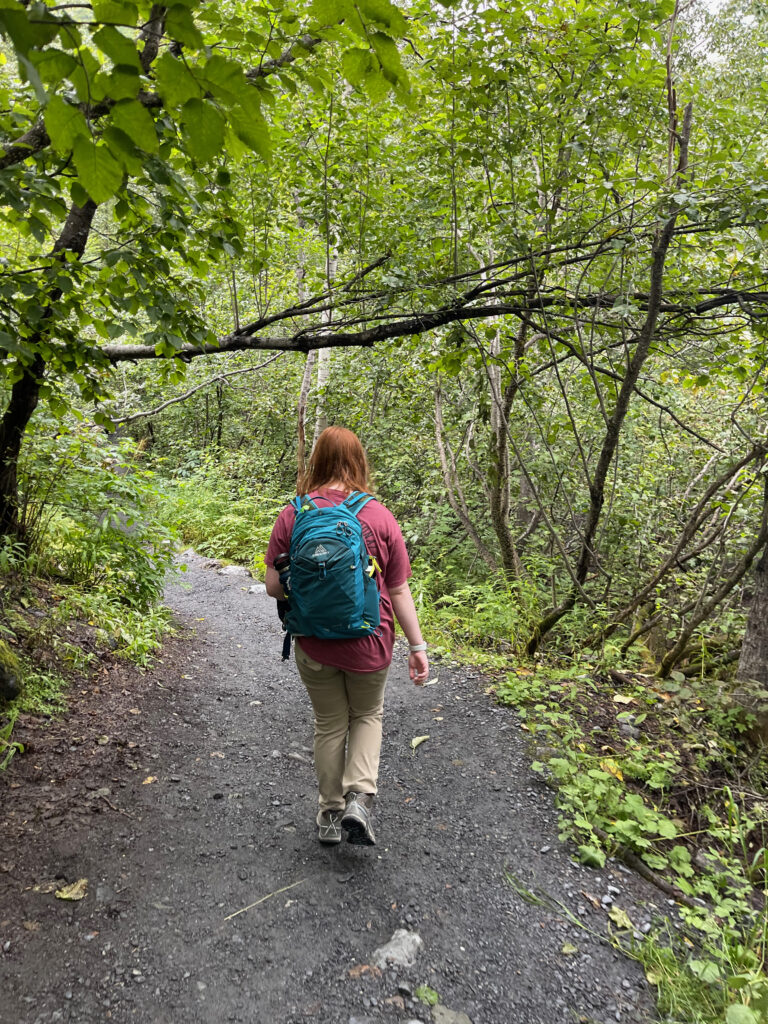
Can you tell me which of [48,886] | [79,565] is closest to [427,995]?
[48,886]

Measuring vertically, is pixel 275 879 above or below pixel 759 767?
below

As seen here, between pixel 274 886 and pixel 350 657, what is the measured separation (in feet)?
3.66

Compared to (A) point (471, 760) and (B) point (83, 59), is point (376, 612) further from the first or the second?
(B) point (83, 59)

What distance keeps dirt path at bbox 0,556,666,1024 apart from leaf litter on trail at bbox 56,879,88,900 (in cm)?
3

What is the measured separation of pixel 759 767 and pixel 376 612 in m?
3.01

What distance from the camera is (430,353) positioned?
5082 mm

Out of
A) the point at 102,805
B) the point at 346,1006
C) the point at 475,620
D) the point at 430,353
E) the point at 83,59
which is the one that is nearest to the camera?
→ the point at 83,59

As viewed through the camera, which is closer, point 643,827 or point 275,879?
point 275,879

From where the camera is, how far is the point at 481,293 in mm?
4164

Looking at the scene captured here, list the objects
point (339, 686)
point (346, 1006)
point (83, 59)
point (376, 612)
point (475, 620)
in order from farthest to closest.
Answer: point (475, 620)
point (339, 686)
point (376, 612)
point (346, 1006)
point (83, 59)

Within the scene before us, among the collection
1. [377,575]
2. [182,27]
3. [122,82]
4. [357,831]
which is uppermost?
[182,27]

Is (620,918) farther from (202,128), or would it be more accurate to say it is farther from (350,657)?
(202,128)

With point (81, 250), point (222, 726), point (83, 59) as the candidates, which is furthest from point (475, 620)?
point (83, 59)

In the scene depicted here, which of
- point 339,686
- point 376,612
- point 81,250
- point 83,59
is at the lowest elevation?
point 339,686
